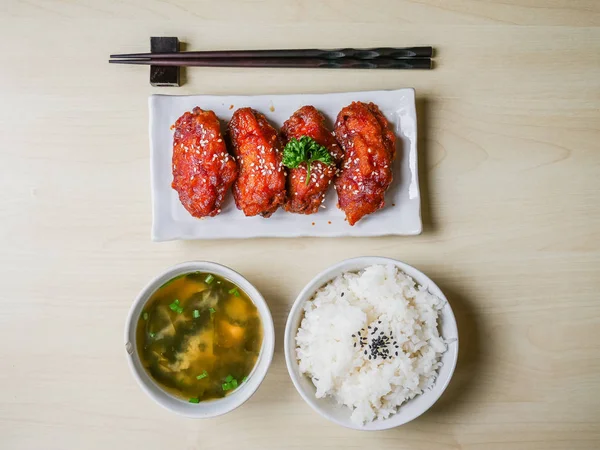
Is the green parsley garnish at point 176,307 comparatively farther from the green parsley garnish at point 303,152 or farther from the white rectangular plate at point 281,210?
the green parsley garnish at point 303,152

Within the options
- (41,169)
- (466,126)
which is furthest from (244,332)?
(466,126)

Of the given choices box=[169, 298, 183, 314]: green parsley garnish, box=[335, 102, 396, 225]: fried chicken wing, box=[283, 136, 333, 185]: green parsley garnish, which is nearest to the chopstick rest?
box=[283, 136, 333, 185]: green parsley garnish

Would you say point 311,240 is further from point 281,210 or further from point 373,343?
point 373,343

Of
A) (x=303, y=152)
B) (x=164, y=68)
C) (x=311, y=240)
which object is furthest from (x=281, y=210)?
Answer: (x=164, y=68)

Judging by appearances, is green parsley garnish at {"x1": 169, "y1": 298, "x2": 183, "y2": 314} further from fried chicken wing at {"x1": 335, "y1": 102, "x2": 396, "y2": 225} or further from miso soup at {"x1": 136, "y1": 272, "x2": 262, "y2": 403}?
fried chicken wing at {"x1": 335, "y1": 102, "x2": 396, "y2": 225}

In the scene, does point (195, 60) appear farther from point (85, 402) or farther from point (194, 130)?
point (85, 402)

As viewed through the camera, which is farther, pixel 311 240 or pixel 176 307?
pixel 311 240
